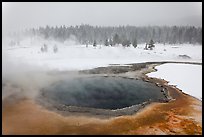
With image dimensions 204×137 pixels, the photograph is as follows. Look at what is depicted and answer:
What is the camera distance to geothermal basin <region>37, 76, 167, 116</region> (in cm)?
1869

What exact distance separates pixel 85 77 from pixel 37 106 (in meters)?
12.0

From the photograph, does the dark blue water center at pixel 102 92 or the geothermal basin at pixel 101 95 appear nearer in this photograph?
the geothermal basin at pixel 101 95

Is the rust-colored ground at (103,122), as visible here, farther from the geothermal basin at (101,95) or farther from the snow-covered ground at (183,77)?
the snow-covered ground at (183,77)

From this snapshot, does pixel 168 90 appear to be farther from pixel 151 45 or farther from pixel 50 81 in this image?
pixel 151 45

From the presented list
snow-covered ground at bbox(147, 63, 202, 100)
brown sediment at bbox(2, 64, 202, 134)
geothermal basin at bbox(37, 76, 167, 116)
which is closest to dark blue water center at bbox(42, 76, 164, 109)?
geothermal basin at bbox(37, 76, 167, 116)

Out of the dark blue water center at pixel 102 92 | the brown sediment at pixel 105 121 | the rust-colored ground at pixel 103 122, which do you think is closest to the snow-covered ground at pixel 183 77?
the dark blue water center at pixel 102 92

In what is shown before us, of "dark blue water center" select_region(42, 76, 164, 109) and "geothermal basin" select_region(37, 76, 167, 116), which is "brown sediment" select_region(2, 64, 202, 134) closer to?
"geothermal basin" select_region(37, 76, 167, 116)

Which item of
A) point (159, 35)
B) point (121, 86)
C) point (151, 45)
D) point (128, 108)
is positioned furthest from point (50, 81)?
point (159, 35)

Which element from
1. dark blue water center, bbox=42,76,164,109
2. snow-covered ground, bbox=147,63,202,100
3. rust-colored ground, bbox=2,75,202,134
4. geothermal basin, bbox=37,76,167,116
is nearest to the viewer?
rust-colored ground, bbox=2,75,202,134

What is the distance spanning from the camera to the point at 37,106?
1864cm

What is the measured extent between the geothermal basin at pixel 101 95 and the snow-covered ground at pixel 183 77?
2.75 metres

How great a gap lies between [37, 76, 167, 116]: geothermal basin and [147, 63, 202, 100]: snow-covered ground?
2.75 metres

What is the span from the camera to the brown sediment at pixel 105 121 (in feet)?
48.1

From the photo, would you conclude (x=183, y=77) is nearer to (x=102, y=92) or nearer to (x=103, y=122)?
(x=102, y=92)
